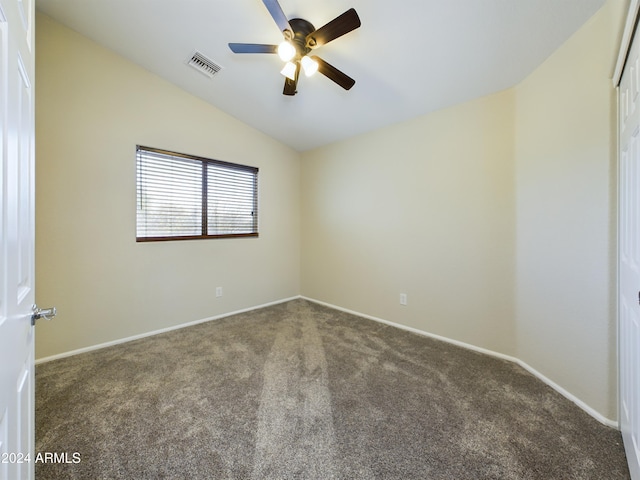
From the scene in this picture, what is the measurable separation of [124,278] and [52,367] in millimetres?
850

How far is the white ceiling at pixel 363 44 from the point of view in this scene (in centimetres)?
167

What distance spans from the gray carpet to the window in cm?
131

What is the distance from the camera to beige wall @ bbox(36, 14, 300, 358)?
7.15 feet

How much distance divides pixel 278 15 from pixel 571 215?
2.34 metres

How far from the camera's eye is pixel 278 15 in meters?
1.53

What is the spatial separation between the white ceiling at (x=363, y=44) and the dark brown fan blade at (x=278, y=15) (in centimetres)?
27

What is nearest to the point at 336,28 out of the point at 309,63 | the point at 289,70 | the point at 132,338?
the point at 309,63

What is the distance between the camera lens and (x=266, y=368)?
2104 millimetres

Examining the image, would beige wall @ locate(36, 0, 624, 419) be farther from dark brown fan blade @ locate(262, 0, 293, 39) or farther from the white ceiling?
dark brown fan blade @ locate(262, 0, 293, 39)

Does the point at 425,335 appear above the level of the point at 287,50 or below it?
below

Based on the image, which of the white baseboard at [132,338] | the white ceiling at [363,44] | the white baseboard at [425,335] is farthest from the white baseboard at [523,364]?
the white ceiling at [363,44]

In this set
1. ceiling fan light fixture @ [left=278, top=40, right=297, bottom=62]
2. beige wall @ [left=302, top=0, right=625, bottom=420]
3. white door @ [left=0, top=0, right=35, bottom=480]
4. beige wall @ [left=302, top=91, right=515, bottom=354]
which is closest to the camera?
white door @ [left=0, top=0, right=35, bottom=480]

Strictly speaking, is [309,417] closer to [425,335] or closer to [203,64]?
[425,335]

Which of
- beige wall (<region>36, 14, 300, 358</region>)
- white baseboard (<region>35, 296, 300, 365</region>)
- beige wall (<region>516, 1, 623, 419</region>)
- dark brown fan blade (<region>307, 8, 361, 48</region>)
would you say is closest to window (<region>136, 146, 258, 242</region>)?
beige wall (<region>36, 14, 300, 358</region>)
